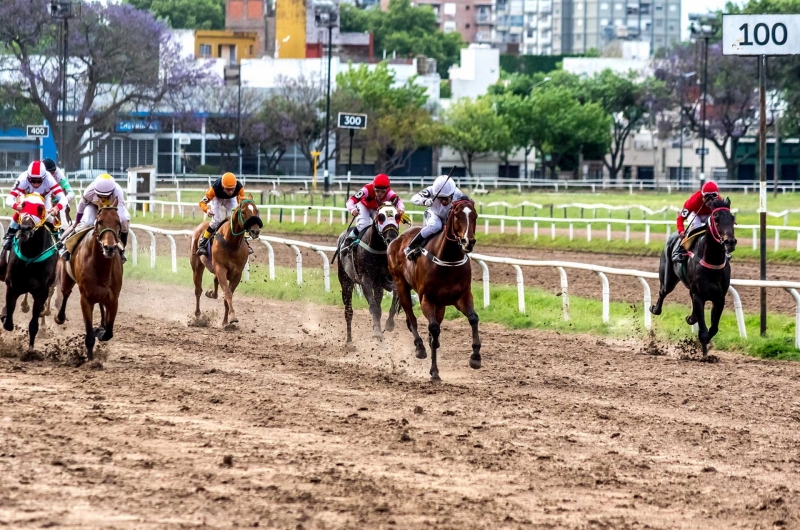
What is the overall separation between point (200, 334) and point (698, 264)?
17.7 ft

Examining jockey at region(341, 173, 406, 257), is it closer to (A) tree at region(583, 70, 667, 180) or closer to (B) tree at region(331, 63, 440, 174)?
(B) tree at region(331, 63, 440, 174)

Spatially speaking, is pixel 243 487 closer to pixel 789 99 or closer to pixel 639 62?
pixel 789 99

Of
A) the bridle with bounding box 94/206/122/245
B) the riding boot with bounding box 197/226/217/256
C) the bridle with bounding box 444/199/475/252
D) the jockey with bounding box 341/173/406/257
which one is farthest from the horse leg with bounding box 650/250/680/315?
the bridle with bounding box 94/206/122/245

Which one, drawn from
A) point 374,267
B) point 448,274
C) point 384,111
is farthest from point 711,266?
point 384,111

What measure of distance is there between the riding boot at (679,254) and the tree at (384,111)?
2045 inches

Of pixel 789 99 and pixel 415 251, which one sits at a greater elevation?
pixel 789 99

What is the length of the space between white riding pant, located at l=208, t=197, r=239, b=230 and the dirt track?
8.50 ft

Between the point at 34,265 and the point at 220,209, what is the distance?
3.77 meters

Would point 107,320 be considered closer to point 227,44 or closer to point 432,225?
point 432,225

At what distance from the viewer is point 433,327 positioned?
1144 centimetres

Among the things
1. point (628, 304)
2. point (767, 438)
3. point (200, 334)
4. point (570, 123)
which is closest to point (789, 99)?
point (570, 123)

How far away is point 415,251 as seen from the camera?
11.8 metres

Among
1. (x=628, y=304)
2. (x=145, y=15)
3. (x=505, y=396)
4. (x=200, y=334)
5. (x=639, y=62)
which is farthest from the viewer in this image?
(x=639, y=62)

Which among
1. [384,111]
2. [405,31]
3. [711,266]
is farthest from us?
[405,31]
